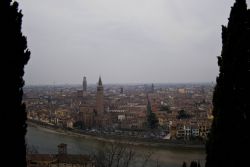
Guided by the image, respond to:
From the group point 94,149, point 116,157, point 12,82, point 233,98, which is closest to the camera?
point 12,82

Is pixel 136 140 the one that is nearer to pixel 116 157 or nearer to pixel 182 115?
pixel 116 157

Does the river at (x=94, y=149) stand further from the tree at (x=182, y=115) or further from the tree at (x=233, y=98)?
the tree at (x=233, y=98)

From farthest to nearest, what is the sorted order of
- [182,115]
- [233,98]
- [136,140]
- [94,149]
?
[182,115], [136,140], [94,149], [233,98]

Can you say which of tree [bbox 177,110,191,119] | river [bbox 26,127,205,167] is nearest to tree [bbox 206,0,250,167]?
river [bbox 26,127,205,167]

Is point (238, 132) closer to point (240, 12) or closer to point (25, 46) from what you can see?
point (240, 12)

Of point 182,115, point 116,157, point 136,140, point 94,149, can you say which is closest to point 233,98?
point 116,157

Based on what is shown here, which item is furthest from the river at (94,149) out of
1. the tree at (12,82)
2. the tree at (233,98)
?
the tree at (12,82)

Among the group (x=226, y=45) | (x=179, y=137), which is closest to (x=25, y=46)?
(x=226, y=45)
